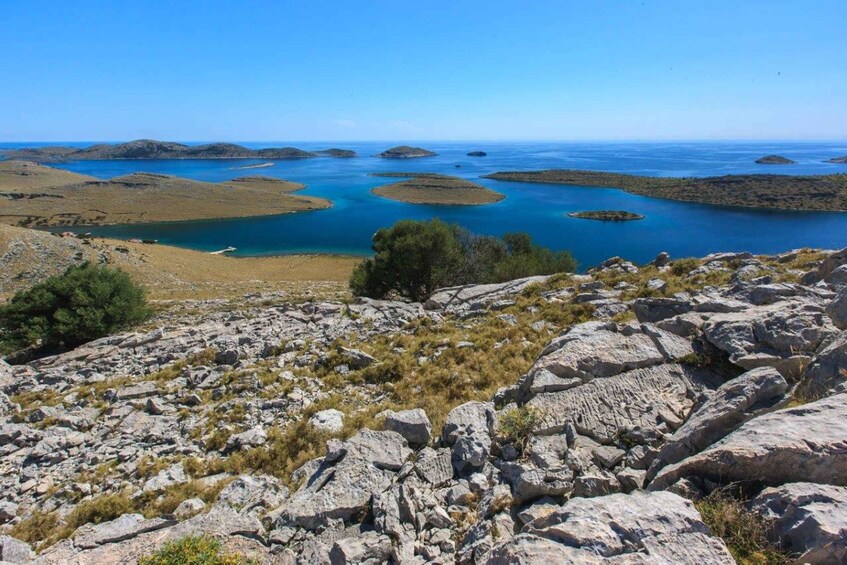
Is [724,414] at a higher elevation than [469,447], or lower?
higher

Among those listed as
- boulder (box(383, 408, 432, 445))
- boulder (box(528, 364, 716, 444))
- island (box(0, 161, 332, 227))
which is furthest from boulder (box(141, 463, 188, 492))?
island (box(0, 161, 332, 227))

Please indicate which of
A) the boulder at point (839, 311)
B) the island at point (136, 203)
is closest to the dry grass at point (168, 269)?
the boulder at point (839, 311)

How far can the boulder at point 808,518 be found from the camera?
12.9ft

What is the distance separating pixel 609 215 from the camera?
103562 millimetres

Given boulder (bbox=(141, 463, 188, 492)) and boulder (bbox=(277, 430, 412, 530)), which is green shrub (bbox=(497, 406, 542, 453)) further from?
boulder (bbox=(141, 463, 188, 492))

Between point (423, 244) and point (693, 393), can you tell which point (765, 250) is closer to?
point (423, 244)

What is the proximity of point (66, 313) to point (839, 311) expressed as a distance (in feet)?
87.0

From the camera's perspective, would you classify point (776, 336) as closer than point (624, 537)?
No

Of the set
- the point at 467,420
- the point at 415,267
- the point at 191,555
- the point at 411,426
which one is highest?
the point at 415,267

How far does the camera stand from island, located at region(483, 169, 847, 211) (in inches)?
4547

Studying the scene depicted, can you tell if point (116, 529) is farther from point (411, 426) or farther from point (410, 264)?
point (410, 264)

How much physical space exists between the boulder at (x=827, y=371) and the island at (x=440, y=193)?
12528cm

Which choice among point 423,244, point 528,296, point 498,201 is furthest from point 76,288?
point 498,201

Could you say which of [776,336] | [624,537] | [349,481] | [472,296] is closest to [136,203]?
[472,296]
